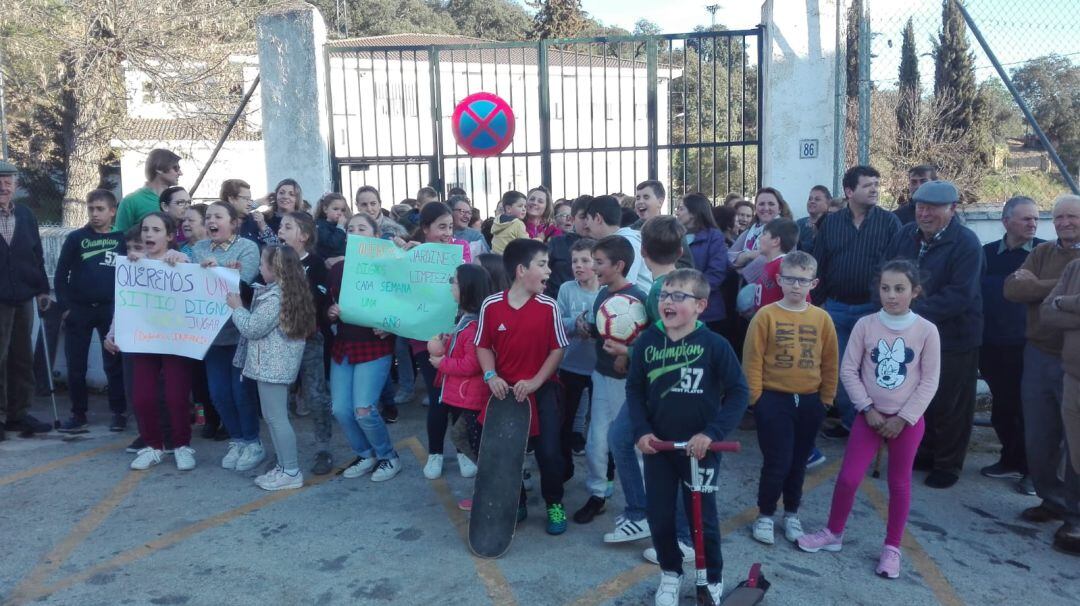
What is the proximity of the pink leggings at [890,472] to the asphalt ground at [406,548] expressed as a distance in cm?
21

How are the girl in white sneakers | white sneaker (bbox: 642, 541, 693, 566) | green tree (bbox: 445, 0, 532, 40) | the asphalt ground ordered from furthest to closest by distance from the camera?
green tree (bbox: 445, 0, 532, 40) < the girl in white sneakers < white sneaker (bbox: 642, 541, 693, 566) < the asphalt ground

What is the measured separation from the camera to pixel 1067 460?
4.69 meters

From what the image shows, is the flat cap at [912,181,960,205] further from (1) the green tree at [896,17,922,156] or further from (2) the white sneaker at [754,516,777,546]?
(1) the green tree at [896,17,922,156]

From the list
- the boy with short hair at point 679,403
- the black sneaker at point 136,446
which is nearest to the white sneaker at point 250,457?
the black sneaker at point 136,446

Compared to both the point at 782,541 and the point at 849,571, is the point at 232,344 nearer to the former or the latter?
the point at 782,541

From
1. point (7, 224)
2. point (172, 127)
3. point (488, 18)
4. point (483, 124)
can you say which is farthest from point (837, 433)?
point (488, 18)

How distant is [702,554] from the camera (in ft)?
11.7

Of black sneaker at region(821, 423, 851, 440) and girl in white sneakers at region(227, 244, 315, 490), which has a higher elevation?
girl in white sneakers at region(227, 244, 315, 490)

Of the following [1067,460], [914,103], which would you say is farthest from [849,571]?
[914,103]

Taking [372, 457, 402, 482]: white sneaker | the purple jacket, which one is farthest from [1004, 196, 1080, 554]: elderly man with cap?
[372, 457, 402, 482]: white sneaker

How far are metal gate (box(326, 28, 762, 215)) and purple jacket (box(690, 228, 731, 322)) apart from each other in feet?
5.81

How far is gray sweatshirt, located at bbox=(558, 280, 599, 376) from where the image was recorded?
15.7 ft

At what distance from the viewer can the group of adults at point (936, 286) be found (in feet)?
15.7

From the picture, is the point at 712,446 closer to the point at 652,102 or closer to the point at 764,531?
the point at 764,531
